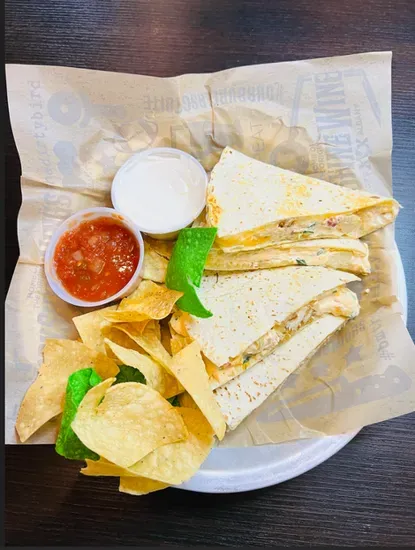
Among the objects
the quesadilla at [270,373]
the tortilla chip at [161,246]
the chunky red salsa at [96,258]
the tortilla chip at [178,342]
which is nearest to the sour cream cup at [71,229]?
the chunky red salsa at [96,258]

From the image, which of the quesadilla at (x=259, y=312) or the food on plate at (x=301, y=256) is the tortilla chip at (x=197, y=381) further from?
the food on plate at (x=301, y=256)

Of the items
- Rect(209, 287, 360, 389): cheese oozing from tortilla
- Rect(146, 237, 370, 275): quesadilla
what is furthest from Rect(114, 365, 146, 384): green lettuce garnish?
Rect(146, 237, 370, 275): quesadilla

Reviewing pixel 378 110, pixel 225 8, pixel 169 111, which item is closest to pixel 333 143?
pixel 378 110

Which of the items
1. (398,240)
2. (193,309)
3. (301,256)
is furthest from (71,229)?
(398,240)

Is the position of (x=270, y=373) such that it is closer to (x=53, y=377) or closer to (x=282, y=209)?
(x=282, y=209)

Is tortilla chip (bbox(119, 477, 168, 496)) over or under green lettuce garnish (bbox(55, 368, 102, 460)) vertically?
under

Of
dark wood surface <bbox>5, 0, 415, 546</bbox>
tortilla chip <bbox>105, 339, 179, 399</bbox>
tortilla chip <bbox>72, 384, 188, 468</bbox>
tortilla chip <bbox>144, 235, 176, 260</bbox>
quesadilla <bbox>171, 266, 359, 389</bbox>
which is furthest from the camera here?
tortilla chip <bbox>144, 235, 176, 260</bbox>

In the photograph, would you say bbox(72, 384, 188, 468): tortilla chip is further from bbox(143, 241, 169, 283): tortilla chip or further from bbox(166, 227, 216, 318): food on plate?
bbox(143, 241, 169, 283): tortilla chip
